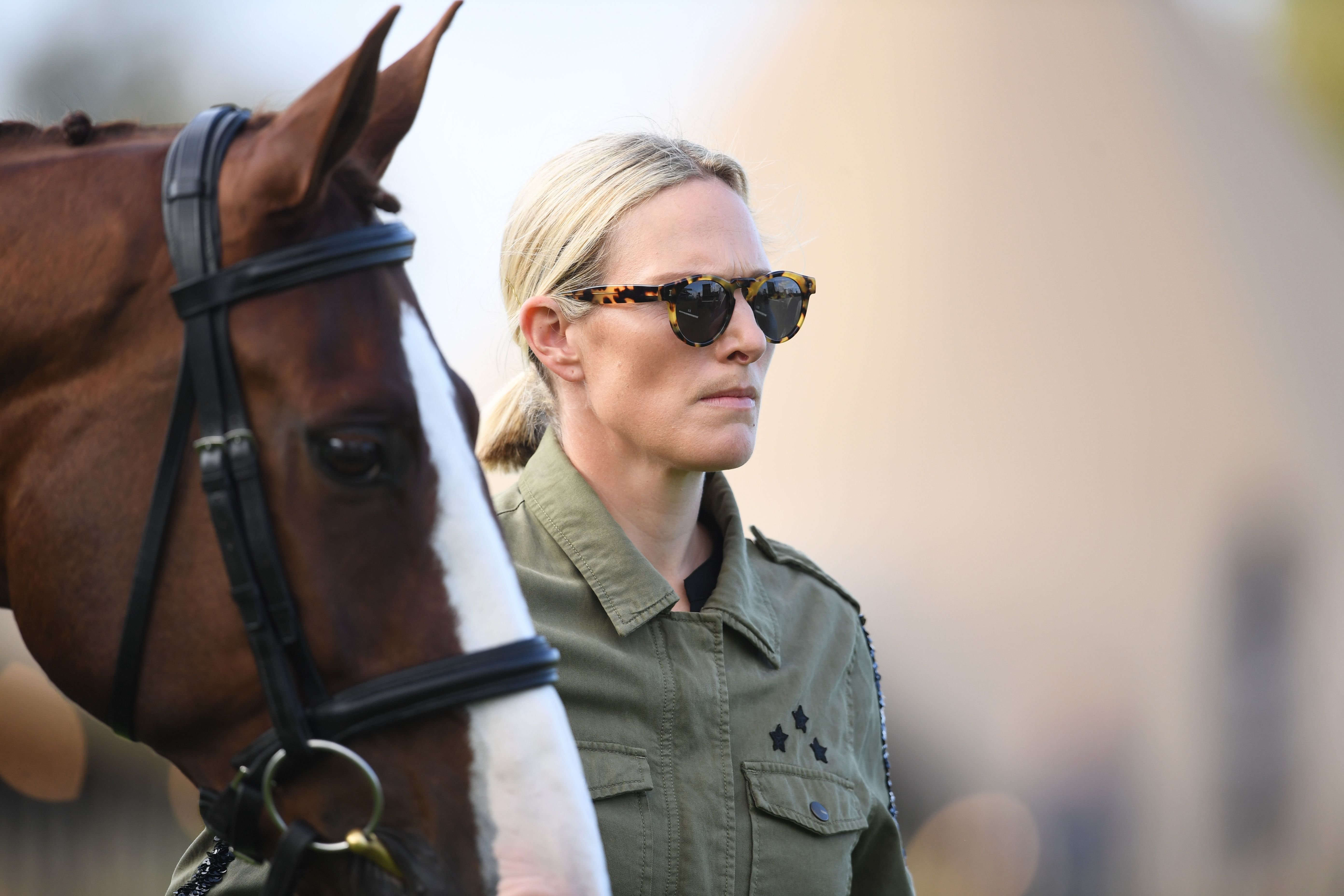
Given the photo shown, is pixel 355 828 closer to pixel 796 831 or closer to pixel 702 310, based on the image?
pixel 796 831

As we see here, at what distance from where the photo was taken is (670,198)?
5.69ft

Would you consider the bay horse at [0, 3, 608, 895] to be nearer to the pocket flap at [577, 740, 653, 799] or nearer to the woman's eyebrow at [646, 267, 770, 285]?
the pocket flap at [577, 740, 653, 799]

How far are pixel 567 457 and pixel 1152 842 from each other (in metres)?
4.26

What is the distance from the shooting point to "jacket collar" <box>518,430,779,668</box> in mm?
→ 1630

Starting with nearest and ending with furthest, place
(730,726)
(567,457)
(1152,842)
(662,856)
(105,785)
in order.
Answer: (662,856), (730,726), (567,457), (105,785), (1152,842)

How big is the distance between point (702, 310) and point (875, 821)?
100 cm

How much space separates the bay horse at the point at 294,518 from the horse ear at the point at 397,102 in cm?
16

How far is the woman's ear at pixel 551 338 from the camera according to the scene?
1.77m

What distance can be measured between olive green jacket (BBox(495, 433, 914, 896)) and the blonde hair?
0.23 metres

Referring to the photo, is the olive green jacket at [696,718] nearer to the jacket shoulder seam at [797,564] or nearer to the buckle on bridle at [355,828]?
the jacket shoulder seam at [797,564]

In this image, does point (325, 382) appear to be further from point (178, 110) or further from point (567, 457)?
point (178, 110)

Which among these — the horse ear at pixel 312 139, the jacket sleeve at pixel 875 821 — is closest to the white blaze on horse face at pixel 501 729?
the horse ear at pixel 312 139

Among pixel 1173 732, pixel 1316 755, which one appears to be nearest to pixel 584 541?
pixel 1173 732

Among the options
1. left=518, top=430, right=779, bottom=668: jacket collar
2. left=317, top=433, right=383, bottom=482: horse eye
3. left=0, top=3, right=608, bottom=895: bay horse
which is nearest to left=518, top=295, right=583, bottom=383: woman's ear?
left=518, top=430, right=779, bottom=668: jacket collar
